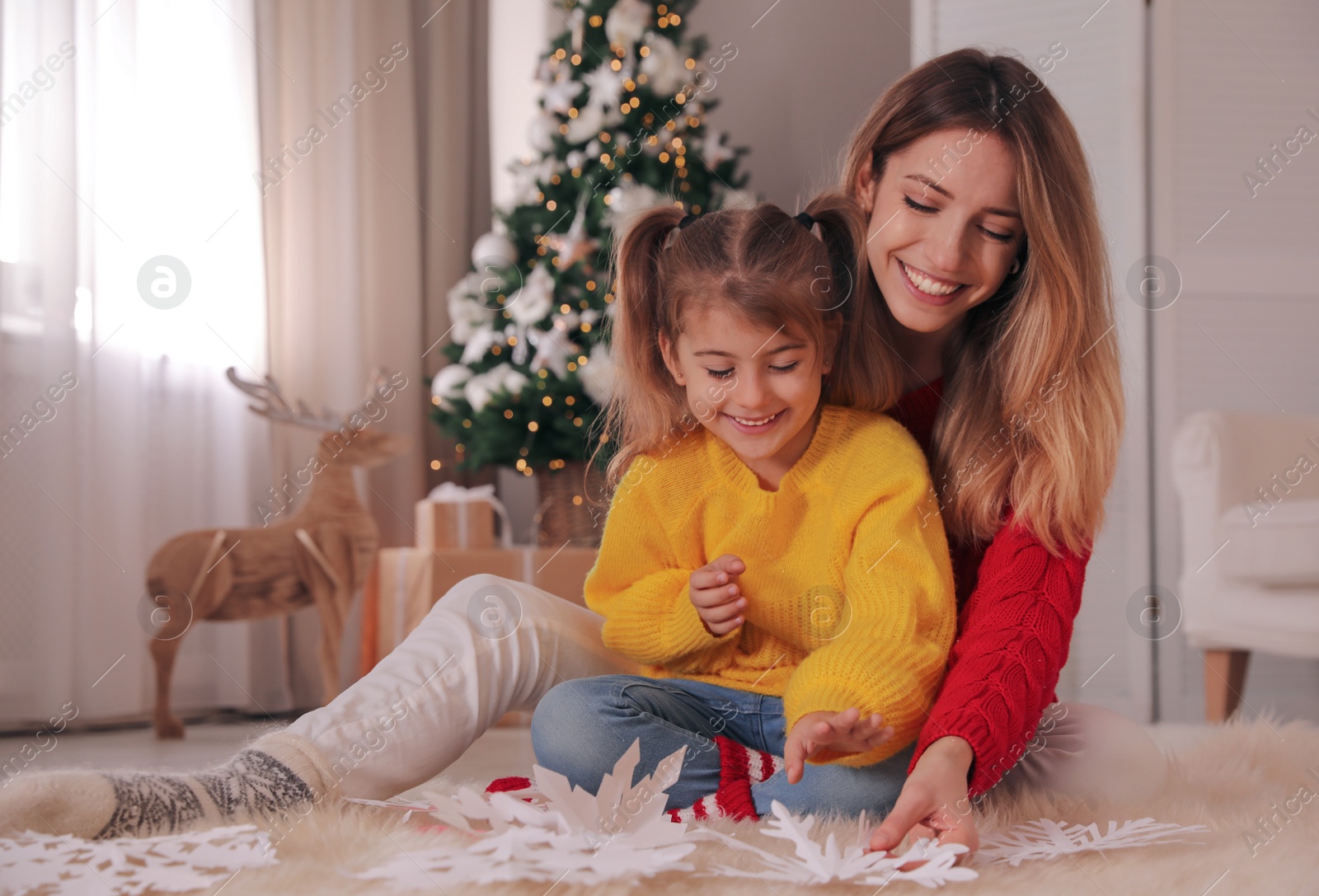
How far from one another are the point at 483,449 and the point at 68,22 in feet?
4.01

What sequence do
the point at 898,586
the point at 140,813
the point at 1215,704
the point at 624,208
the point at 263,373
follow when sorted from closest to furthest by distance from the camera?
1. the point at 140,813
2. the point at 898,586
3. the point at 1215,704
4. the point at 624,208
5. the point at 263,373

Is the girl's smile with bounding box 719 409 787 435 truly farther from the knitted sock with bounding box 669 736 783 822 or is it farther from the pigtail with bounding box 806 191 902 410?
the knitted sock with bounding box 669 736 783 822

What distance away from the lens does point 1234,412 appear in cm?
194

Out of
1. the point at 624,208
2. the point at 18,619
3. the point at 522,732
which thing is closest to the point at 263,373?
the point at 18,619

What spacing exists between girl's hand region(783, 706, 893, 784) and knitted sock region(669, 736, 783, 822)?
0.14m

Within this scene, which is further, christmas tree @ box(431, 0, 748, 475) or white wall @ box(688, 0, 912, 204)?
white wall @ box(688, 0, 912, 204)

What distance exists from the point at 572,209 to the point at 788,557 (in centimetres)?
178

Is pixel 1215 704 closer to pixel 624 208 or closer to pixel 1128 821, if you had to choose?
pixel 1128 821

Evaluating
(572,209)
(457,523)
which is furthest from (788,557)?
(572,209)

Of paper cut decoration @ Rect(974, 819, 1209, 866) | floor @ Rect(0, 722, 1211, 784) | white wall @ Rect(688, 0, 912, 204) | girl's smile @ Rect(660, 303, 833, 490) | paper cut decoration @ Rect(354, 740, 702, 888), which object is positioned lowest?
floor @ Rect(0, 722, 1211, 784)

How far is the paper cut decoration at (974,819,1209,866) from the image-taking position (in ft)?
2.34

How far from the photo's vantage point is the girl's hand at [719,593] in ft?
2.66

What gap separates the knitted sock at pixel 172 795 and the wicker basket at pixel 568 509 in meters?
1.64

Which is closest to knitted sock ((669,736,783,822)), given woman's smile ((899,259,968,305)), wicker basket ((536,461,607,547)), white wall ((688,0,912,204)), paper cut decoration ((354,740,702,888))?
paper cut decoration ((354,740,702,888))
